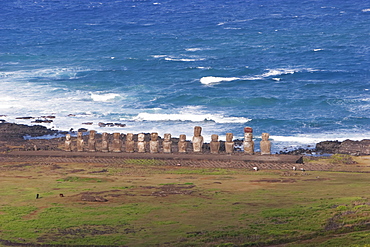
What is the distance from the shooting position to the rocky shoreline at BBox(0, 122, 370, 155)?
173 feet

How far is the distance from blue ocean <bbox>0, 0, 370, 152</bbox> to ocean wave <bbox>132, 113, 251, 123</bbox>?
0.09 metres

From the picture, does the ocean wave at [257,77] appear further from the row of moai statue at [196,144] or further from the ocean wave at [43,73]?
the row of moai statue at [196,144]

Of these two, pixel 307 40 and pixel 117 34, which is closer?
pixel 307 40

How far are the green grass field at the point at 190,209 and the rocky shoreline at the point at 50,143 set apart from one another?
1379cm

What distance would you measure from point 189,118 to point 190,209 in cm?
3648

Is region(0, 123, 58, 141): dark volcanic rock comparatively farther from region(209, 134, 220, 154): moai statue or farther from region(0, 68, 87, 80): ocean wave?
region(0, 68, 87, 80): ocean wave

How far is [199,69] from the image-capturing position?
8719 cm

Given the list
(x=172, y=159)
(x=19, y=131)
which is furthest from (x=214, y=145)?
(x=19, y=131)

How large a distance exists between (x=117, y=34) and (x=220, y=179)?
266 ft

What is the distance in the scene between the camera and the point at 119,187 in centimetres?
3503

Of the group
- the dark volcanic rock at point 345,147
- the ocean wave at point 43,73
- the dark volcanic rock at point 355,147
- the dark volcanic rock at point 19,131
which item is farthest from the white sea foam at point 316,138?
the ocean wave at point 43,73

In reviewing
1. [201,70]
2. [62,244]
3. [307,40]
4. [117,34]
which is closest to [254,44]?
[307,40]

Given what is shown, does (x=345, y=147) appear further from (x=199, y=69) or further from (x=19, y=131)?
(x=199, y=69)

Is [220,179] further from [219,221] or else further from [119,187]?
[219,221]
